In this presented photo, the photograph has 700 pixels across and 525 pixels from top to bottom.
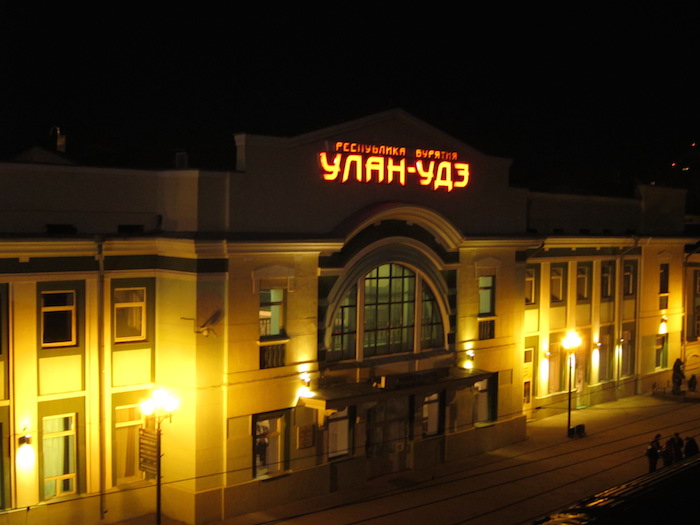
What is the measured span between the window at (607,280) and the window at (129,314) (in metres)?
19.6

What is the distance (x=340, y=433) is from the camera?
23.5 m

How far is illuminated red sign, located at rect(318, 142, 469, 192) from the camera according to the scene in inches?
907

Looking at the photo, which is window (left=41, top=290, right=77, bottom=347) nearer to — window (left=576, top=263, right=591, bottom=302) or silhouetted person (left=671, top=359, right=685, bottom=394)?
window (left=576, top=263, right=591, bottom=302)

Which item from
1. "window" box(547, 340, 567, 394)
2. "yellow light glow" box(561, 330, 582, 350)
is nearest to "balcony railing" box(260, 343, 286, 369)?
"yellow light glow" box(561, 330, 582, 350)

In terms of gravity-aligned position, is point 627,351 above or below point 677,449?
above

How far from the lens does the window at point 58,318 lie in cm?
1947

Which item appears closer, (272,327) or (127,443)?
(127,443)

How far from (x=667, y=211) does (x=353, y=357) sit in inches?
797

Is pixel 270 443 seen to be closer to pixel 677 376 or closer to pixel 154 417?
pixel 154 417

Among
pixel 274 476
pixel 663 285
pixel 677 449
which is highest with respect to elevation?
pixel 663 285

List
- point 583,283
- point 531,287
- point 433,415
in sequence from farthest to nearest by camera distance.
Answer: point 583,283 → point 531,287 → point 433,415

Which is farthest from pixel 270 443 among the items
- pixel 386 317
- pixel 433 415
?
pixel 433 415

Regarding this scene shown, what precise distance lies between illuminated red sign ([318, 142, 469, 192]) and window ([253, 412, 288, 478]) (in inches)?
251

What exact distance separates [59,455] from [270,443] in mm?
5090
